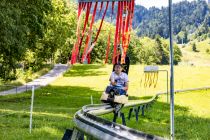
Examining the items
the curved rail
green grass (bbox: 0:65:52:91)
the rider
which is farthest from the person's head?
green grass (bbox: 0:65:52:91)

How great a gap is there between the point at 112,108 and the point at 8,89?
38.2 metres

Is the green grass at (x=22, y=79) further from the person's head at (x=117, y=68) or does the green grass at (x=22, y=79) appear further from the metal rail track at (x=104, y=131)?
the metal rail track at (x=104, y=131)

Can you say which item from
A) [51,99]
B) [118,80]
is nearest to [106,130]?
[118,80]

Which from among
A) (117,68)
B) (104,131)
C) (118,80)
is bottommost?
(104,131)

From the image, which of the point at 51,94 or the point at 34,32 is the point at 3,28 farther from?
the point at 51,94

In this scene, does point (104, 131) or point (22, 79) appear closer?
point (104, 131)

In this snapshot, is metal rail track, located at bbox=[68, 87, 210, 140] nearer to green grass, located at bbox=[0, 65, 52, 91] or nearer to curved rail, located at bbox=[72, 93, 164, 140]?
curved rail, located at bbox=[72, 93, 164, 140]

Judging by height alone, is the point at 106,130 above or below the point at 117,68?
below

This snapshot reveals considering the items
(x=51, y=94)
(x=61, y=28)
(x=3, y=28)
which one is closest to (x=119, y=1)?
(x=3, y=28)

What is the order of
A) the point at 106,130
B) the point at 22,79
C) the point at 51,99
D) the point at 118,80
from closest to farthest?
1. the point at 106,130
2. the point at 118,80
3. the point at 51,99
4. the point at 22,79

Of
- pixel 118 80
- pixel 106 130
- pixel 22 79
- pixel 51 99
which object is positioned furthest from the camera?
pixel 22 79

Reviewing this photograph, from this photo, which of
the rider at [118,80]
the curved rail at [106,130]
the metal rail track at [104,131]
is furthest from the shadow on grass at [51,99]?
the curved rail at [106,130]

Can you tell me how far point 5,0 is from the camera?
31.6 metres

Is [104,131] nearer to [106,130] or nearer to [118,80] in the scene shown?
[106,130]
